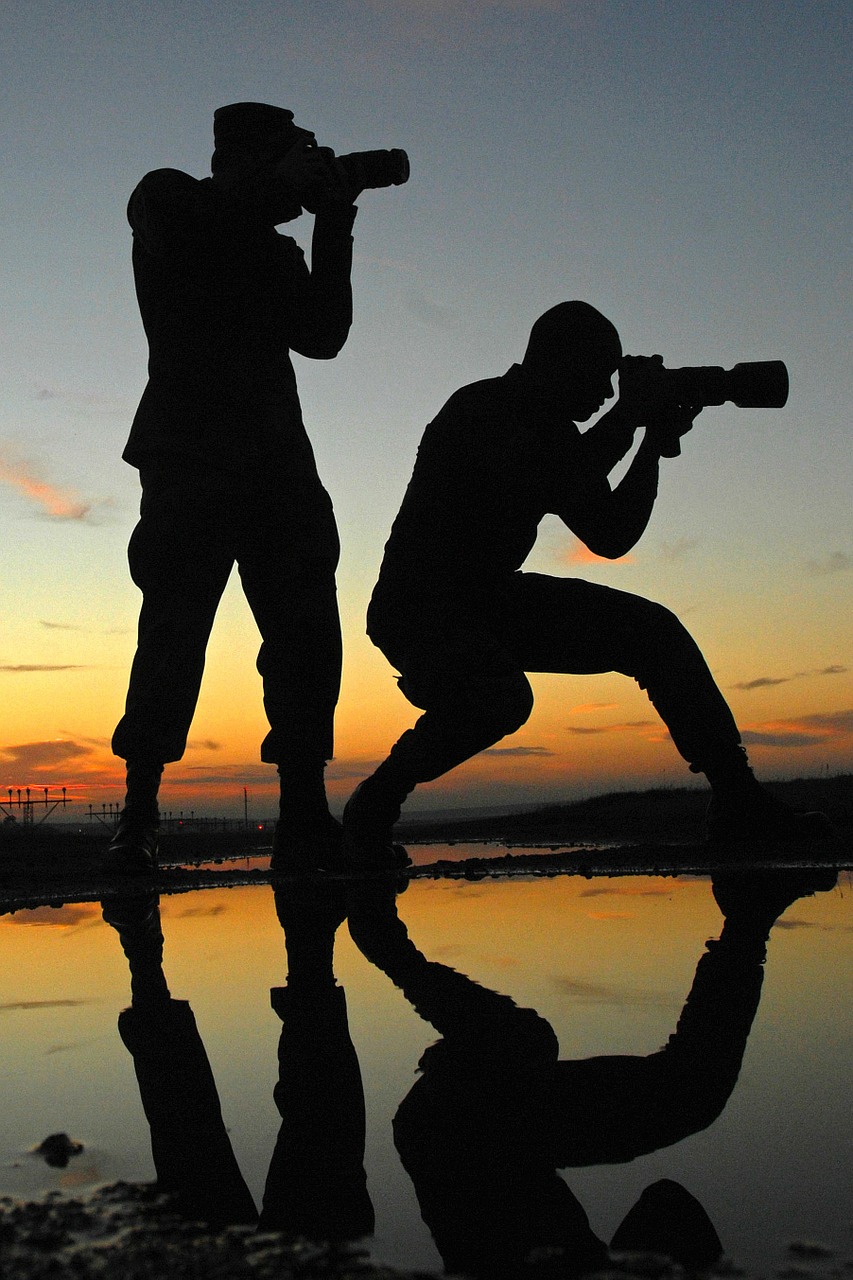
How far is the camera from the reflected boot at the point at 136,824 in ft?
13.0

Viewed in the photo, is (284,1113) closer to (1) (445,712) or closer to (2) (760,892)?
(2) (760,892)

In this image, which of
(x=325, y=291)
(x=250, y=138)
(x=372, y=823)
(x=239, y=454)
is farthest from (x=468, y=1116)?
(x=250, y=138)

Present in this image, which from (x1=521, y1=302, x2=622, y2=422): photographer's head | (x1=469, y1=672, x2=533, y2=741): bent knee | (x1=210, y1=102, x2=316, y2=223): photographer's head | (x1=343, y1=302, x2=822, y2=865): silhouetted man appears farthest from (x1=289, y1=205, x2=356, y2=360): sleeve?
(x1=469, y1=672, x2=533, y2=741): bent knee

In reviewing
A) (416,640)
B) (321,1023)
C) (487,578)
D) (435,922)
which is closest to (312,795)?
(416,640)

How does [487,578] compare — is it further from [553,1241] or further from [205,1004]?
[553,1241]

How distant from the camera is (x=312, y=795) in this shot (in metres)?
4.22

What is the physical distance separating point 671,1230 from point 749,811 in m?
3.29

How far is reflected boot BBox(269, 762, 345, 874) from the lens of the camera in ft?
13.8

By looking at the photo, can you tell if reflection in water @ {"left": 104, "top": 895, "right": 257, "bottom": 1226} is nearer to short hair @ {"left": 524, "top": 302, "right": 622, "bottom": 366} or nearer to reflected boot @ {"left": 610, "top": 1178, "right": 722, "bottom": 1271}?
reflected boot @ {"left": 610, "top": 1178, "right": 722, "bottom": 1271}

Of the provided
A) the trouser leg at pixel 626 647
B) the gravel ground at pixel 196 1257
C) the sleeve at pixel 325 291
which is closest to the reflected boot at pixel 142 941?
the gravel ground at pixel 196 1257

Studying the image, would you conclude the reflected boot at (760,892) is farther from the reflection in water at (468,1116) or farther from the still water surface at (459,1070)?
the reflection in water at (468,1116)

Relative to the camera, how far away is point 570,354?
4078mm

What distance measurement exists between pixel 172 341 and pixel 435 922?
2.35m

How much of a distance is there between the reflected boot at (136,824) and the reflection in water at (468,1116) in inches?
68.6
